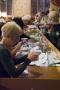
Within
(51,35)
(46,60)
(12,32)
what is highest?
(12,32)

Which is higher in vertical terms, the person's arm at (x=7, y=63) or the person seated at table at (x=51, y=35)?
the person's arm at (x=7, y=63)

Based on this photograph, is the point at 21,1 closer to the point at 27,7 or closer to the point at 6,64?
the point at 27,7

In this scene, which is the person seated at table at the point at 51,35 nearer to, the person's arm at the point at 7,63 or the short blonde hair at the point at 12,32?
the short blonde hair at the point at 12,32

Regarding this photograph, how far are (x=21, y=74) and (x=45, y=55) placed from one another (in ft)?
3.29

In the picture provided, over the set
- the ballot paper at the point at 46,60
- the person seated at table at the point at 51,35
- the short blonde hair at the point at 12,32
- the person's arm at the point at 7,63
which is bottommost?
the person seated at table at the point at 51,35

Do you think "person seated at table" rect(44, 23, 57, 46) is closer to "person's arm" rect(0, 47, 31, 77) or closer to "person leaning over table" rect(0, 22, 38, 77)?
"person leaning over table" rect(0, 22, 38, 77)

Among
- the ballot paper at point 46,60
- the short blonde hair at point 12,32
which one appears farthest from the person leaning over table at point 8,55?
the ballot paper at point 46,60

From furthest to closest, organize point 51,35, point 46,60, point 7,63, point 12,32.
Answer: point 51,35, point 46,60, point 12,32, point 7,63

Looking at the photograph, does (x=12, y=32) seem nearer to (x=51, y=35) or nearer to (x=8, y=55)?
(x=8, y=55)

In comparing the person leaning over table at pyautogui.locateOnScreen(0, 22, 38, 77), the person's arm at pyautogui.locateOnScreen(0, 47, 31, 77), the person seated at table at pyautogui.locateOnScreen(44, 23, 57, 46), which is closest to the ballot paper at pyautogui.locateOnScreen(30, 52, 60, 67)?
the person leaning over table at pyautogui.locateOnScreen(0, 22, 38, 77)

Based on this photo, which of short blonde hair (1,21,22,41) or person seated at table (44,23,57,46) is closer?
short blonde hair (1,21,22,41)

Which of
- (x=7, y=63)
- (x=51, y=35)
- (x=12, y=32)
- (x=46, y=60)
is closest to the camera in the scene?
(x=7, y=63)

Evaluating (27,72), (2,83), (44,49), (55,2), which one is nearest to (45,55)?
(44,49)

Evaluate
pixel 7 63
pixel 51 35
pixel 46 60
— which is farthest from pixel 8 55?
pixel 51 35
